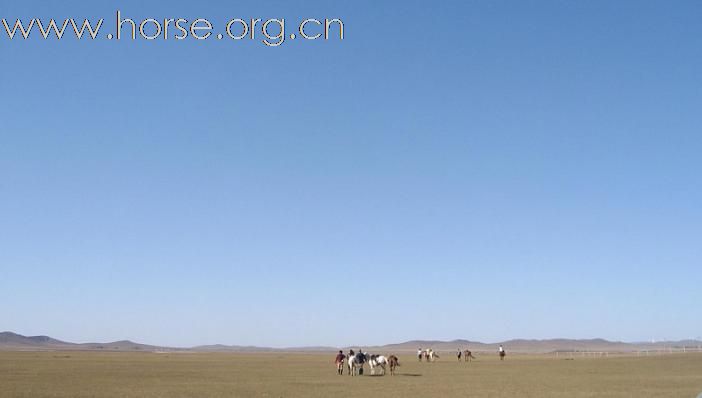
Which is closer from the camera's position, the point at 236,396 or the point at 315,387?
the point at 236,396

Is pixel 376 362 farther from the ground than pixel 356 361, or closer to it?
closer to it

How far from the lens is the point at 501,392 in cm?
2869

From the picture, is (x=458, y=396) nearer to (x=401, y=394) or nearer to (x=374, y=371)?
(x=401, y=394)

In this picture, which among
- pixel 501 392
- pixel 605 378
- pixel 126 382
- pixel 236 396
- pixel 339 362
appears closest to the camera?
pixel 236 396

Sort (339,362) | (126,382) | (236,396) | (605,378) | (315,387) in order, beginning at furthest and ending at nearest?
(339,362)
(605,378)
(126,382)
(315,387)
(236,396)

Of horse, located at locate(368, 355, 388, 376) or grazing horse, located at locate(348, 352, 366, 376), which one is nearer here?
grazing horse, located at locate(348, 352, 366, 376)

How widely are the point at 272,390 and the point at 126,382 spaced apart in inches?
378

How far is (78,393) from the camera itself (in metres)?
27.8

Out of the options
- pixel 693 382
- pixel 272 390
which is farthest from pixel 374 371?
pixel 693 382

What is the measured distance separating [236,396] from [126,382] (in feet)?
36.1

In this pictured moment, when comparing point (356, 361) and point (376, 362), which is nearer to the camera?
point (356, 361)

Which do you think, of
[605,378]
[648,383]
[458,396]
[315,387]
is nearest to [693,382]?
[648,383]

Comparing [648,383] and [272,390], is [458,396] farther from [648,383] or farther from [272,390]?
[648,383]

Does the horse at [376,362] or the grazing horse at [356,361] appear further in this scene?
the horse at [376,362]
